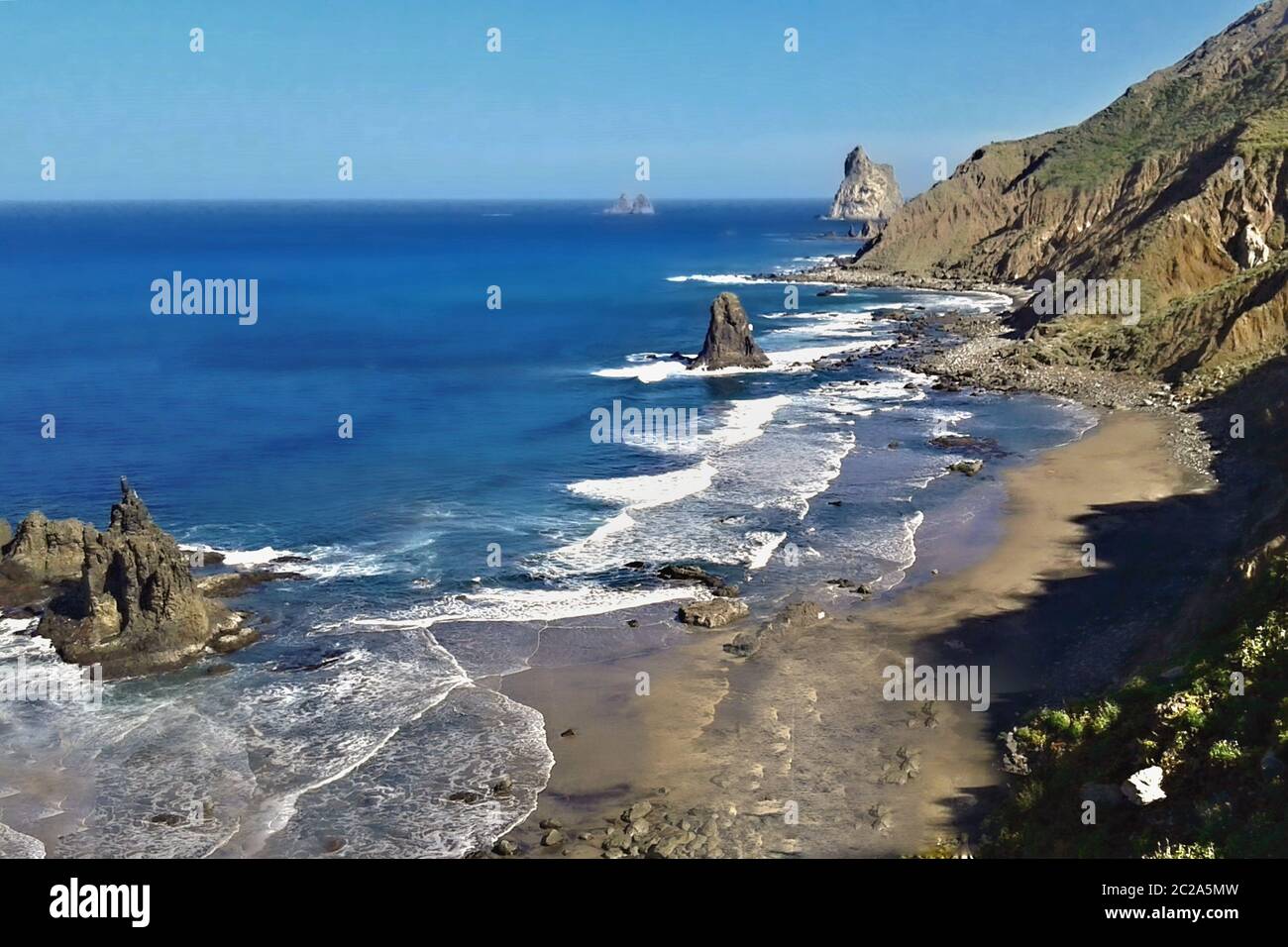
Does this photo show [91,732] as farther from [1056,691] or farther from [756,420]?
[756,420]

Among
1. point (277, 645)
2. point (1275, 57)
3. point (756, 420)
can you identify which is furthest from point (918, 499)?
point (1275, 57)

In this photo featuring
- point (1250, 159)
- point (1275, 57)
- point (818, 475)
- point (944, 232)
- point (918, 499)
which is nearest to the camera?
point (918, 499)

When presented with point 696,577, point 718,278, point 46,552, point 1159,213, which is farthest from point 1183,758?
point 718,278

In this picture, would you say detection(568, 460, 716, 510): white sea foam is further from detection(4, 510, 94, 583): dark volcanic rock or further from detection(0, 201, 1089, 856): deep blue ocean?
detection(4, 510, 94, 583): dark volcanic rock

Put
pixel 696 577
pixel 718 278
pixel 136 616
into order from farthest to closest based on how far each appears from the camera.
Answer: pixel 718 278 < pixel 696 577 < pixel 136 616

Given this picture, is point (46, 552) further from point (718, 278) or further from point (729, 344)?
point (718, 278)
